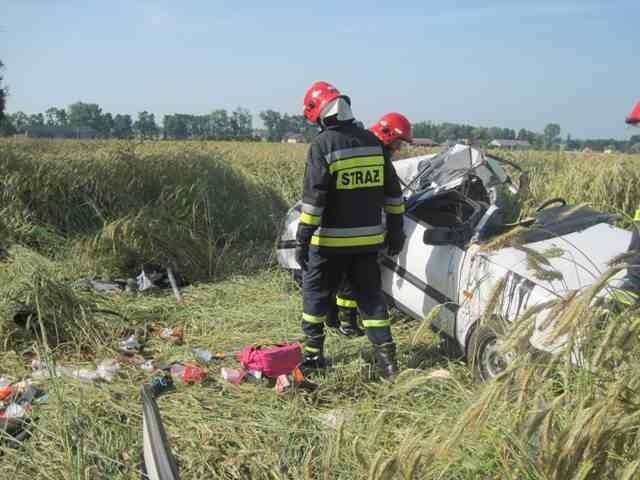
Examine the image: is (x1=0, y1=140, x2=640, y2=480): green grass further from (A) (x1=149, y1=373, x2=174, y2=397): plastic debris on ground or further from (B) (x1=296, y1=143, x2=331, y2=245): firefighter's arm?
(B) (x1=296, y1=143, x2=331, y2=245): firefighter's arm

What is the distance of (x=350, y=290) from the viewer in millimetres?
5090

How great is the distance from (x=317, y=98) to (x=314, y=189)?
0.70 meters

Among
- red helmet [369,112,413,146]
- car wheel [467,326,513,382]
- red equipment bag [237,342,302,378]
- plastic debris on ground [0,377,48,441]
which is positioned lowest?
plastic debris on ground [0,377,48,441]

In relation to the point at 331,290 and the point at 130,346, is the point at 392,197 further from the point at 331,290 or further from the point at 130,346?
the point at 130,346

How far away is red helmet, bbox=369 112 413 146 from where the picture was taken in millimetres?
5258

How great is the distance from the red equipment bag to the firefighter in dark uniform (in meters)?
1.05

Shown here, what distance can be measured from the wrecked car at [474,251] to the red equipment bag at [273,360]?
1072 millimetres

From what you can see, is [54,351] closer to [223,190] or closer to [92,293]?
[92,293]

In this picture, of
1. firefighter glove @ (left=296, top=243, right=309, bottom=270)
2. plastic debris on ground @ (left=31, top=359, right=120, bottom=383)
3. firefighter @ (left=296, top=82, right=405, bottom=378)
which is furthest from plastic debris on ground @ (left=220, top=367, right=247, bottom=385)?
firefighter glove @ (left=296, top=243, right=309, bottom=270)

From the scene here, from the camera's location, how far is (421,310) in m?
4.59

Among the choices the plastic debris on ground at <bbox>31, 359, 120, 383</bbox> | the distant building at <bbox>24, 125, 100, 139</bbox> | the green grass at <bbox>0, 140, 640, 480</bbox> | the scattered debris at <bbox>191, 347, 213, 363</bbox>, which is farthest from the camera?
the distant building at <bbox>24, 125, 100, 139</bbox>

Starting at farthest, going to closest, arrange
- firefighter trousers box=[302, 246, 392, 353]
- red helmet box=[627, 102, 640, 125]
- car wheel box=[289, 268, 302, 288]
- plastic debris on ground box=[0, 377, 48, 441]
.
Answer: car wheel box=[289, 268, 302, 288], firefighter trousers box=[302, 246, 392, 353], red helmet box=[627, 102, 640, 125], plastic debris on ground box=[0, 377, 48, 441]

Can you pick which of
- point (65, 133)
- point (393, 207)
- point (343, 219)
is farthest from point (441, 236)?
point (65, 133)

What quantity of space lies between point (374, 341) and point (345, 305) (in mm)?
844
